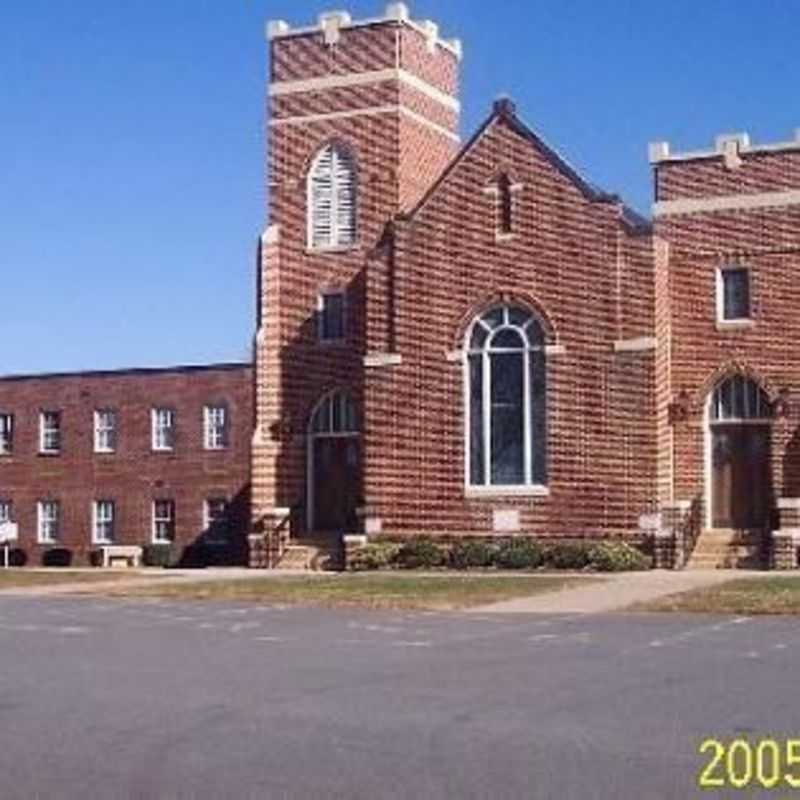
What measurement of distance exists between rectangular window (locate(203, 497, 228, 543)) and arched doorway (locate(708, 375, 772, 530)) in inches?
641

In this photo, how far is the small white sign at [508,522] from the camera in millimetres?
36594

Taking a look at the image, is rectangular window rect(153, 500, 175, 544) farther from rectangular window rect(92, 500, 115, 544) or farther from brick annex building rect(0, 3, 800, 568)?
brick annex building rect(0, 3, 800, 568)

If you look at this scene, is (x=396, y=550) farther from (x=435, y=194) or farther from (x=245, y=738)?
(x=245, y=738)

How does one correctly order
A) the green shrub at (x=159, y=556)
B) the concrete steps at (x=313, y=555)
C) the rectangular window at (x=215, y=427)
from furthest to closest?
the rectangular window at (x=215, y=427), the green shrub at (x=159, y=556), the concrete steps at (x=313, y=555)

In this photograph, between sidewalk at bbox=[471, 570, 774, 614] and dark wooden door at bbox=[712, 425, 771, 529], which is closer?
sidewalk at bbox=[471, 570, 774, 614]

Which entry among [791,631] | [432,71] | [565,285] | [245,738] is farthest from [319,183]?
[245,738]

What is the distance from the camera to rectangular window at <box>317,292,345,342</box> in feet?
134

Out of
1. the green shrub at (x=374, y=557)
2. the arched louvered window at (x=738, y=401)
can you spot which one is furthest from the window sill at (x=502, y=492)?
the arched louvered window at (x=738, y=401)

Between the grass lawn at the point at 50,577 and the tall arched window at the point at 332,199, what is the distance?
32.1ft

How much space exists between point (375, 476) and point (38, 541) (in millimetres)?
16789

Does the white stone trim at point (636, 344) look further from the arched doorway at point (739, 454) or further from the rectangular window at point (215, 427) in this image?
the rectangular window at point (215, 427)

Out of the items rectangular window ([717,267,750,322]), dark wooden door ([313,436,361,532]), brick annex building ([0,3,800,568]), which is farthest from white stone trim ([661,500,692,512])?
dark wooden door ([313,436,361,532])

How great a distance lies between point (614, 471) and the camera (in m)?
35.8

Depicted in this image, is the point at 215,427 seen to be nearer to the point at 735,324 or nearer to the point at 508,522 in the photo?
the point at 508,522
